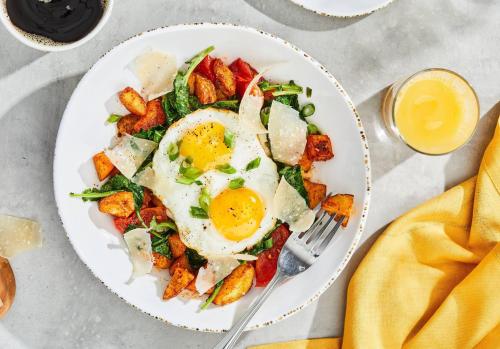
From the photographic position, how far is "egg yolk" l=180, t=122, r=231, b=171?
2664mm

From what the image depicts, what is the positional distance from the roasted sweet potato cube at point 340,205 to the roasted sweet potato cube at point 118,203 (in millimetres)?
803

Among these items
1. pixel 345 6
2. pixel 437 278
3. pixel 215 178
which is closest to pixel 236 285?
pixel 215 178

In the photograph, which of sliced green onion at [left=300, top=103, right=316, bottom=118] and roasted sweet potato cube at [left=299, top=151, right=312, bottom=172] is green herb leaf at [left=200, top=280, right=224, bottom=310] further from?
sliced green onion at [left=300, top=103, right=316, bottom=118]

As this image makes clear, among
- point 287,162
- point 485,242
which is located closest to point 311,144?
point 287,162

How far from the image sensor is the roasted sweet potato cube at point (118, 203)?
107 inches

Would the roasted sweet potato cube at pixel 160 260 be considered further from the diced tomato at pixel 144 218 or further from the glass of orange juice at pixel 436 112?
the glass of orange juice at pixel 436 112

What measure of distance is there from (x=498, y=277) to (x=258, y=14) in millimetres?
1543

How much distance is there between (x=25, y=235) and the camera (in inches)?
115

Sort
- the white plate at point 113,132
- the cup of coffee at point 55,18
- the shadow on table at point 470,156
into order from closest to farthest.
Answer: the cup of coffee at point 55,18, the white plate at point 113,132, the shadow on table at point 470,156

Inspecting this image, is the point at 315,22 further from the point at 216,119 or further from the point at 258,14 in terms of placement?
the point at 216,119

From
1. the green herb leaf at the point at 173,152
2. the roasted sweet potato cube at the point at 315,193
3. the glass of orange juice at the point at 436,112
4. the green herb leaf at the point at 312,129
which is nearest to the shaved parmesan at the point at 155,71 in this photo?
the green herb leaf at the point at 173,152

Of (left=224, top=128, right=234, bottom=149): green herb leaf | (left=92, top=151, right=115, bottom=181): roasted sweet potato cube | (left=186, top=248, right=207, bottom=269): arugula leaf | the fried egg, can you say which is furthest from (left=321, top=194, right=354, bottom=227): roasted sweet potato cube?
(left=92, top=151, right=115, bottom=181): roasted sweet potato cube

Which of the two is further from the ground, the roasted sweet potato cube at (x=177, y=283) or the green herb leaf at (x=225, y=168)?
the green herb leaf at (x=225, y=168)

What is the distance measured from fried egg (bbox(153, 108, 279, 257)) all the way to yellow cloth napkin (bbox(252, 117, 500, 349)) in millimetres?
569
